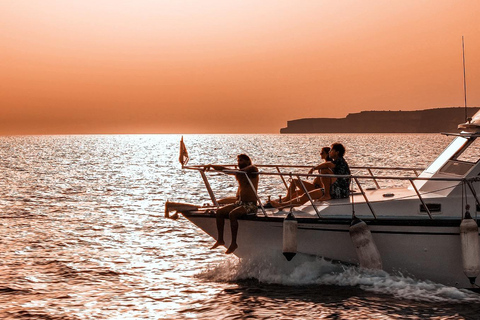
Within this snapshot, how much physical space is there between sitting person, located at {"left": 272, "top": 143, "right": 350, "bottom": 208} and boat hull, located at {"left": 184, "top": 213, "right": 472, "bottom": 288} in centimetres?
100

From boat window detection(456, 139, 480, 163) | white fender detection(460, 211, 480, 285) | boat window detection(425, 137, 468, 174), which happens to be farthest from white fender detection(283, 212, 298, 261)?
boat window detection(456, 139, 480, 163)

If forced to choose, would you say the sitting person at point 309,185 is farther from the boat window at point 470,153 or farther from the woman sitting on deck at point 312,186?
the boat window at point 470,153

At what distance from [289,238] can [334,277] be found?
1.35m

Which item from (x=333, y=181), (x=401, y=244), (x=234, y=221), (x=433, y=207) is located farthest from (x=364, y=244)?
(x=234, y=221)

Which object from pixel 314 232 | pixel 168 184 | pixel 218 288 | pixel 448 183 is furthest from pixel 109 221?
pixel 168 184

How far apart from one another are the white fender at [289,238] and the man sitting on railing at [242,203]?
101 centimetres

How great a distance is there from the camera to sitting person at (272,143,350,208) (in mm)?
11733

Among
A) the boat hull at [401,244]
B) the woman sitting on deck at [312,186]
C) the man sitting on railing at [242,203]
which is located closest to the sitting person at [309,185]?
the woman sitting on deck at [312,186]

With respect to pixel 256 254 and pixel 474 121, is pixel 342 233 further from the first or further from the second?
pixel 474 121

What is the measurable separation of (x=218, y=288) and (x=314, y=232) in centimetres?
243

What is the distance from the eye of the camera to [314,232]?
1098cm

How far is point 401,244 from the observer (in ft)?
34.7

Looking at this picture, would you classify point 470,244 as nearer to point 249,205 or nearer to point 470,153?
point 470,153

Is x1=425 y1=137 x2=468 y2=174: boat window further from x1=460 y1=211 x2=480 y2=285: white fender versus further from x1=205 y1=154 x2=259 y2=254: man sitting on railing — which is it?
x1=205 y1=154 x2=259 y2=254: man sitting on railing
